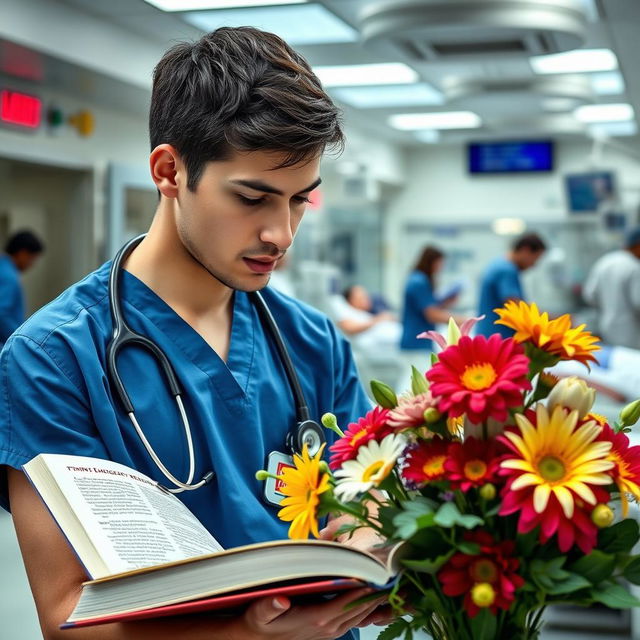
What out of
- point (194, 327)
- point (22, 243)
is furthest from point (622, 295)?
point (194, 327)

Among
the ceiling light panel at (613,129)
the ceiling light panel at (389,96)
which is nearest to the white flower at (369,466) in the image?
the ceiling light panel at (389,96)

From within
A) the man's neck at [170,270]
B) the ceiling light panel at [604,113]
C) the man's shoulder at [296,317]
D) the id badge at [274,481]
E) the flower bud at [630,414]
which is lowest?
the id badge at [274,481]

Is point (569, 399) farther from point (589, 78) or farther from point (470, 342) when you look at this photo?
point (589, 78)

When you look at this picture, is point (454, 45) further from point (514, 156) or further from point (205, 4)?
point (514, 156)

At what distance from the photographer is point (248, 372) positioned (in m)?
1.08

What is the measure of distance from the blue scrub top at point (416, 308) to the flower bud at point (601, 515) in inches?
215

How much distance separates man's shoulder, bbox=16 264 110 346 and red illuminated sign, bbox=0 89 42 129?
398 centimetres

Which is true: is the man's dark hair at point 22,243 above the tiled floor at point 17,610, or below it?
above

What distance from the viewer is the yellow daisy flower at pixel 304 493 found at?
0.69 m

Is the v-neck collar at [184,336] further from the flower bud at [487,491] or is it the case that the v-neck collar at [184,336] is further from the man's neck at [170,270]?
the flower bud at [487,491]

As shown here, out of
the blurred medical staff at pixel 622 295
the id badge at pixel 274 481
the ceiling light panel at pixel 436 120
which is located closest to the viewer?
the id badge at pixel 274 481

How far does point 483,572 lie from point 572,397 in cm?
14

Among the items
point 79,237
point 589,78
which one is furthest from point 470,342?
point 589,78

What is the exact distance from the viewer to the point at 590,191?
8.31m
